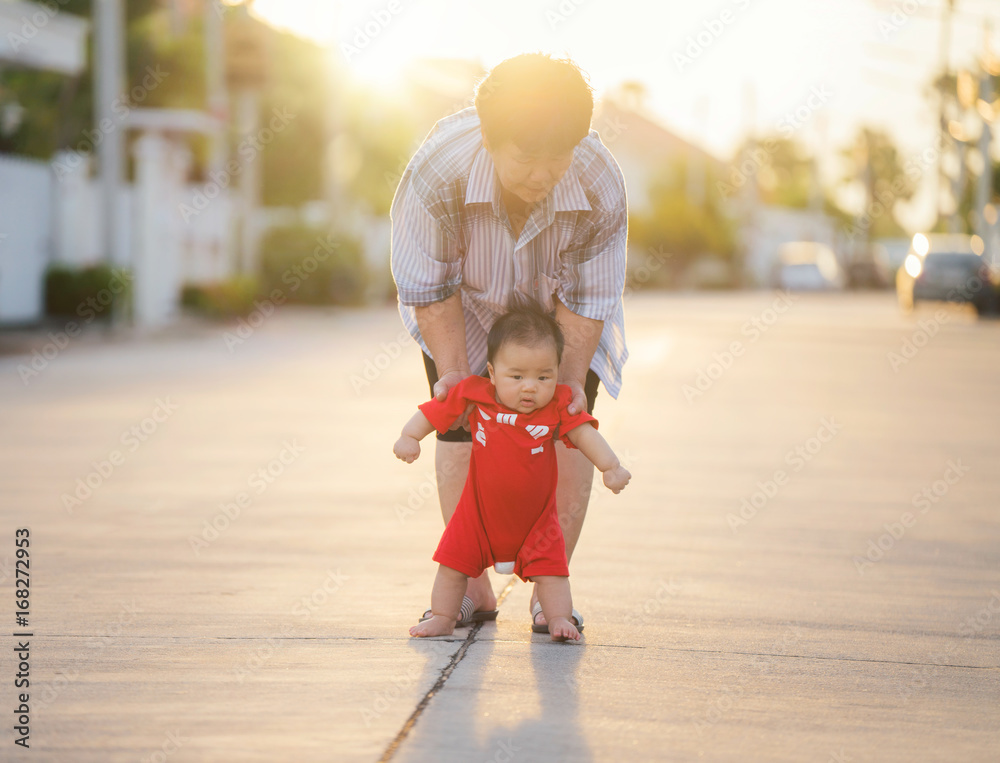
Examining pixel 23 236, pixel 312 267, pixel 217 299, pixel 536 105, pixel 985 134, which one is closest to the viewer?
pixel 536 105

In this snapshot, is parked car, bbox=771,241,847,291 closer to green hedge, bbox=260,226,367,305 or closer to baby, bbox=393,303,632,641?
green hedge, bbox=260,226,367,305

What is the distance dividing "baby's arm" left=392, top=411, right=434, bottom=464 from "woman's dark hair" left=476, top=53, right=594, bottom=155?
0.83 metres

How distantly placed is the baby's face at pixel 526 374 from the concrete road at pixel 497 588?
2.27 ft

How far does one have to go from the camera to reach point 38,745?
3.06 meters

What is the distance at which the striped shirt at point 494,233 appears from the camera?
396cm

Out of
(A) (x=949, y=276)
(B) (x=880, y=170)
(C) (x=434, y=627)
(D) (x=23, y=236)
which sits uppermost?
(B) (x=880, y=170)

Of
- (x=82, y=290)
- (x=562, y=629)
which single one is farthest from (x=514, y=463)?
(x=82, y=290)

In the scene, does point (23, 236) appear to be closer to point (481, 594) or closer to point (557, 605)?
point (481, 594)

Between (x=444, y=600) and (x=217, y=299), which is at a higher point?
(x=444, y=600)

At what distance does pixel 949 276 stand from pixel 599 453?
1035 inches

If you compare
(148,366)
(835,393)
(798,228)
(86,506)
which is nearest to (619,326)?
(86,506)

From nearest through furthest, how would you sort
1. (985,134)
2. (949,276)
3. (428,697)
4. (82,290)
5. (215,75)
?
(428,697)
(82,290)
(215,75)
(949,276)
(985,134)

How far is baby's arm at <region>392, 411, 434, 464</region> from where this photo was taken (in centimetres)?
396

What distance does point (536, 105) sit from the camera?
11.6 ft
